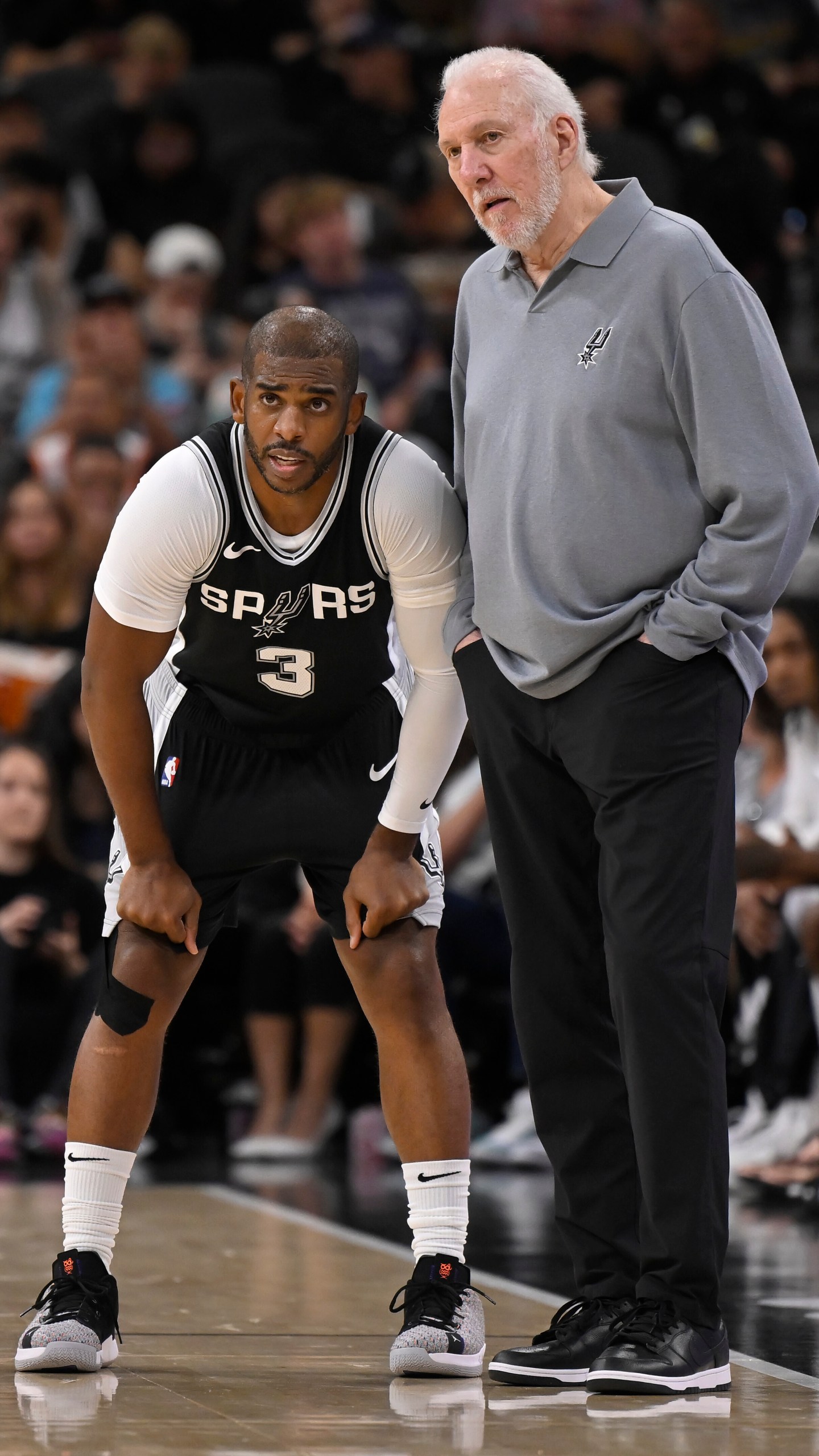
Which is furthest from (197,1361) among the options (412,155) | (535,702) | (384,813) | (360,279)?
(412,155)

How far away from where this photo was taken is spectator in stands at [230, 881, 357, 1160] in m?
6.18

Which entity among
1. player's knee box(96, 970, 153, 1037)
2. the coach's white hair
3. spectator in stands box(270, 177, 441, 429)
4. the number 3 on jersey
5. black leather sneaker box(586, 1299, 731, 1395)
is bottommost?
black leather sneaker box(586, 1299, 731, 1395)

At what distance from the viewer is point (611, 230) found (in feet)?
9.95

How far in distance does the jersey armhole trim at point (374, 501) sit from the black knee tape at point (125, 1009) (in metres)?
0.73

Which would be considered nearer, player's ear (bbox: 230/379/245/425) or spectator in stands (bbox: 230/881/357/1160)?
player's ear (bbox: 230/379/245/425)

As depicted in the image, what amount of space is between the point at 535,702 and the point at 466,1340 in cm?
93

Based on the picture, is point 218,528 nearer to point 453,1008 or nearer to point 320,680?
point 320,680

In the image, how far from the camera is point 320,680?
3.23 meters

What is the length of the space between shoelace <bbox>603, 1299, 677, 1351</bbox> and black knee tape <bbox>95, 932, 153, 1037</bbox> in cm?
84

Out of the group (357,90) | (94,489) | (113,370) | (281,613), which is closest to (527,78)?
(281,613)

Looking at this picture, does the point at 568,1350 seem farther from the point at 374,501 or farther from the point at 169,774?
the point at 374,501

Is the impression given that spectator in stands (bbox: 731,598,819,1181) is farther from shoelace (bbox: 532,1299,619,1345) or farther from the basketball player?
shoelace (bbox: 532,1299,619,1345)

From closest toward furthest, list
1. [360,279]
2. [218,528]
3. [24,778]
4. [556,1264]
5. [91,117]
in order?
[218,528]
[556,1264]
[24,778]
[360,279]
[91,117]

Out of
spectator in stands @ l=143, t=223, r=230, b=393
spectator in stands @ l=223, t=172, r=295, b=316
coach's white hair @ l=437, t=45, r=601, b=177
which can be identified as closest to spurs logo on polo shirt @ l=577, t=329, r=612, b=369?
coach's white hair @ l=437, t=45, r=601, b=177
